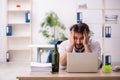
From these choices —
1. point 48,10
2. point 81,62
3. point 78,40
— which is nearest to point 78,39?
point 78,40

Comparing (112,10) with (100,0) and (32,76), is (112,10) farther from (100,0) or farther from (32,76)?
(32,76)

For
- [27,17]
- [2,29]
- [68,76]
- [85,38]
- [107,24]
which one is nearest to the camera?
[68,76]

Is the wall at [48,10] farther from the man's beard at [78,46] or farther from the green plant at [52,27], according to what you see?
the man's beard at [78,46]

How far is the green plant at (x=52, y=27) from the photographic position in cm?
674

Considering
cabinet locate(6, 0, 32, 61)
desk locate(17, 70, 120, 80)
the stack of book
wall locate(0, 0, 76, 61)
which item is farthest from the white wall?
desk locate(17, 70, 120, 80)

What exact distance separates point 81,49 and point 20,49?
14.6 feet

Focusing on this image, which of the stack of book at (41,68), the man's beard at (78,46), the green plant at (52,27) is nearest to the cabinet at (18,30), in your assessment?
the green plant at (52,27)

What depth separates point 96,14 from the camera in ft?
23.4

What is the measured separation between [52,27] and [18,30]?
0.98 meters

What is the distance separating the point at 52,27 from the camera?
22.6 ft

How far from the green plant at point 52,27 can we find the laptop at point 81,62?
4.61 m

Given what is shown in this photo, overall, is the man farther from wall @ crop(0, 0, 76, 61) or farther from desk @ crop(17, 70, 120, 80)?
wall @ crop(0, 0, 76, 61)

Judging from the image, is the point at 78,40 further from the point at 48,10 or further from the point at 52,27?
the point at 48,10

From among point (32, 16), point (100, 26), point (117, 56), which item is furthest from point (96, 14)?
point (32, 16)
